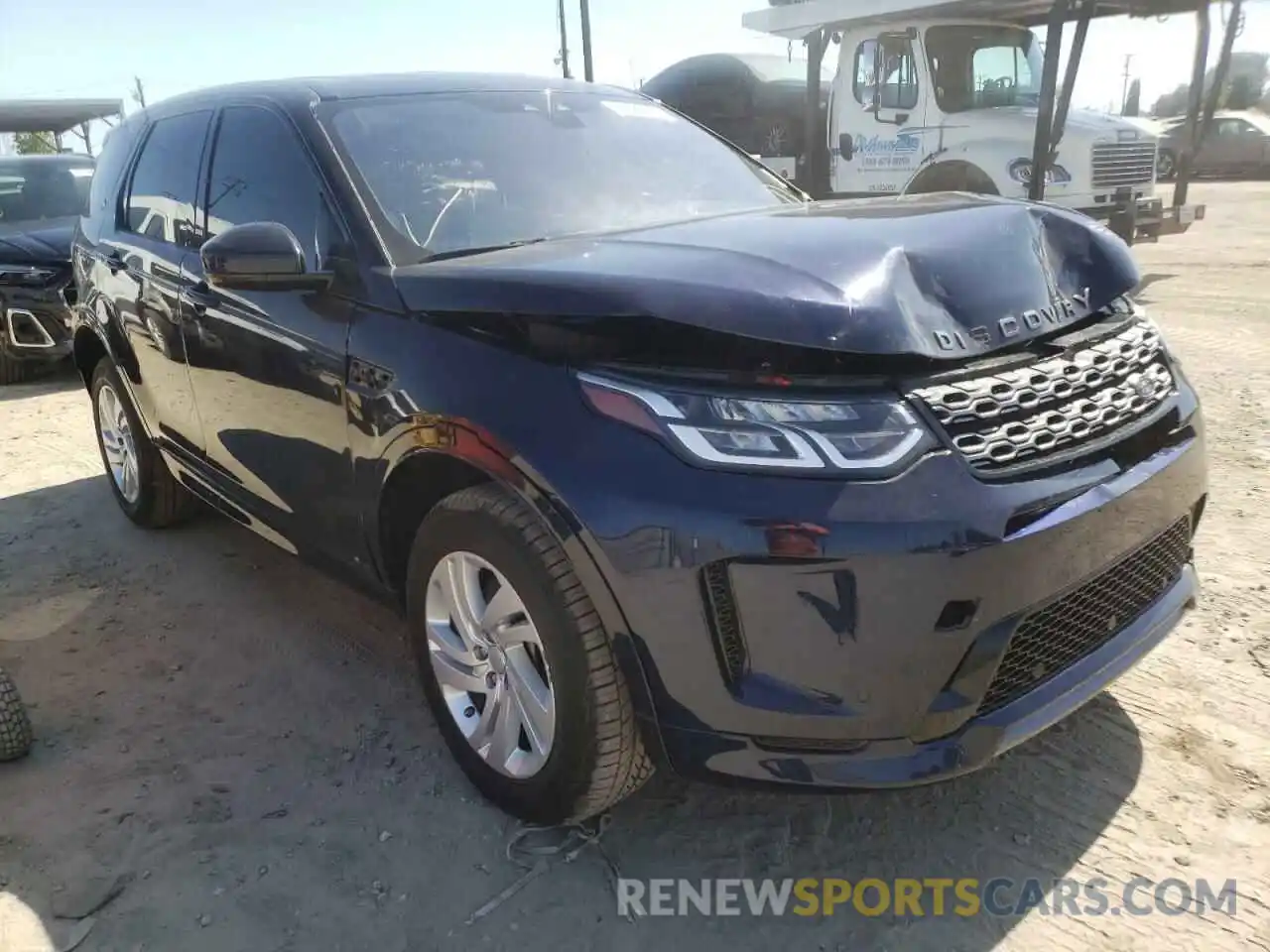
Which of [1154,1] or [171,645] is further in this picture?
[1154,1]

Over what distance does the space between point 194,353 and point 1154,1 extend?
10670 millimetres

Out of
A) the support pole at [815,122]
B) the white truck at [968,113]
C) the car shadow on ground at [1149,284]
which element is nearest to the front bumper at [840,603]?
the car shadow on ground at [1149,284]

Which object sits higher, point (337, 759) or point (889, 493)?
point (889, 493)

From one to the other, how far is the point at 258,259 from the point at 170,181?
60.6 inches

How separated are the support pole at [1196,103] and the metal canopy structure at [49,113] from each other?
533 inches

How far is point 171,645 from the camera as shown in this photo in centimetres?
353

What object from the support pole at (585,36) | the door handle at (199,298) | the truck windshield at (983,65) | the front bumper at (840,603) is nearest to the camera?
the front bumper at (840,603)

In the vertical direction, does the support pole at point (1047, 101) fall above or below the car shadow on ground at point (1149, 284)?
above

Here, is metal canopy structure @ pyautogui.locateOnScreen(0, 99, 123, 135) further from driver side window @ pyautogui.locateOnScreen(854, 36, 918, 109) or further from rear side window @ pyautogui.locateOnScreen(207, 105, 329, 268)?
rear side window @ pyautogui.locateOnScreen(207, 105, 329, 268)

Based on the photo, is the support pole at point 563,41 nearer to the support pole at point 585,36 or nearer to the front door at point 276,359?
the support pole at point 585,36

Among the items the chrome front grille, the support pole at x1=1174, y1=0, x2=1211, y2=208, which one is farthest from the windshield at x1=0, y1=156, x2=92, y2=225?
the support pole at x1=1174, y1=0, x2=1211, y2=208

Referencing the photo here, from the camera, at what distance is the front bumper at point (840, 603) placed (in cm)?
181

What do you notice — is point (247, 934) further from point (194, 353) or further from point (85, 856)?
point (194, 353)

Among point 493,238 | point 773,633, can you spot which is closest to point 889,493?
point 773,633
